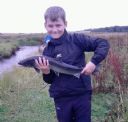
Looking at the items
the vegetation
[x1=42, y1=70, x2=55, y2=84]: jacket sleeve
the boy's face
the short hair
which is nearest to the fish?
[x1=42, y1=70, x2=55, y2=84]: jacket sleeve

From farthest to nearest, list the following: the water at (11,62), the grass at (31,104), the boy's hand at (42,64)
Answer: the water at (11,62)
the grass at (31,104)
the boy's hand at (42,64)

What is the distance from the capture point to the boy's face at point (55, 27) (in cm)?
402

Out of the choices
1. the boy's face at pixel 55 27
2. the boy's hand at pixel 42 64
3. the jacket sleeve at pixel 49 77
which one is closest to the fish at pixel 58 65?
the boy's hand at pixel 42 64

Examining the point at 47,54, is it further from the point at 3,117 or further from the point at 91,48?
the point at 3,117

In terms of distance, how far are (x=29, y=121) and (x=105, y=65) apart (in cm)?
251

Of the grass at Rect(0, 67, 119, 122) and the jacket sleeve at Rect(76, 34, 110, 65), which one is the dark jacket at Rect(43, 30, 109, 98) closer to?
the jacket sleeve at Rect(76, 34, 110, 65)

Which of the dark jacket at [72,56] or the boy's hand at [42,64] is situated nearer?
the boy's hand at [42,64]

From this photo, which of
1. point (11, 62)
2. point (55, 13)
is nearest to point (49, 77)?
point (55, 13)

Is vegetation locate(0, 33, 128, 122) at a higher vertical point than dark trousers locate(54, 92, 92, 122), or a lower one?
lower

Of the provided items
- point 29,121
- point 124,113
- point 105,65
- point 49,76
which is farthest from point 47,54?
point 105,65

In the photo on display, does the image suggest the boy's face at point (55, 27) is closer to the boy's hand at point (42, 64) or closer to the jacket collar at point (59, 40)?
the jacket collar at point (59, 40)

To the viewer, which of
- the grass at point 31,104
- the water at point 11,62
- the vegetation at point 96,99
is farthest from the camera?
the water at point 11,62

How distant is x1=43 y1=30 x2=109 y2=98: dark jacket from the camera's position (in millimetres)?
4082

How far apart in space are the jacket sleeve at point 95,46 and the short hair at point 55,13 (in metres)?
0.32
